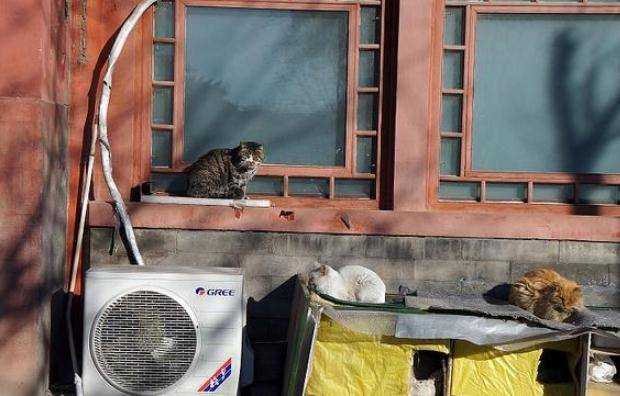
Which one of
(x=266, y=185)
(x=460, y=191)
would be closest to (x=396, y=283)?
(x=460, y=191)

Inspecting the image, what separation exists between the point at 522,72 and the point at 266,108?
80.5 inches

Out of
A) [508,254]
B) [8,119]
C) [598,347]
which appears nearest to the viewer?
[598,347]

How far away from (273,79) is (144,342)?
2413mm

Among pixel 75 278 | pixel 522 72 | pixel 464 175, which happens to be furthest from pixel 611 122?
pixel 75 278

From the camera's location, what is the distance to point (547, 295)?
5.89 metres

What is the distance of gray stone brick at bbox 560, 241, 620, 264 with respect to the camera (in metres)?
6.54

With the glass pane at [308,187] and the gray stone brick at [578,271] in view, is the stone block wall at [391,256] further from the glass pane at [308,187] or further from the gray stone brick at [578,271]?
the glass pane at [308,187]

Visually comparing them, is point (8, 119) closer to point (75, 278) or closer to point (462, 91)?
point (75, 278)

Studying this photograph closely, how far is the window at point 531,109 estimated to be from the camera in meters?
6.81

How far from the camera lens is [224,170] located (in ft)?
21.9

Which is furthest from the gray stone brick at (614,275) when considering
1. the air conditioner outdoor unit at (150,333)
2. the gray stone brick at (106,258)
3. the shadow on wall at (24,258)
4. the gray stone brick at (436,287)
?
the shadow on wall at (24,258)

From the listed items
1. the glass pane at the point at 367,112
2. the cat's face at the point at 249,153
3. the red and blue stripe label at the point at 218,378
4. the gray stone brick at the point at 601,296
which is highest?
the glass pane at the point at 367,112

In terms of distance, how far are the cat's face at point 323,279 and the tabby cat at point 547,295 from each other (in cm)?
130

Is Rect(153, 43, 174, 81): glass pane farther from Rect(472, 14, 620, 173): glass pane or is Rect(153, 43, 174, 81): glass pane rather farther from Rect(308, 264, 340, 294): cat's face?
Rect(472, 14, 620, 173): glass pane
